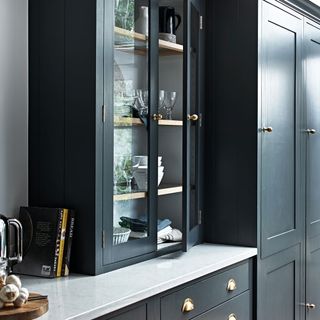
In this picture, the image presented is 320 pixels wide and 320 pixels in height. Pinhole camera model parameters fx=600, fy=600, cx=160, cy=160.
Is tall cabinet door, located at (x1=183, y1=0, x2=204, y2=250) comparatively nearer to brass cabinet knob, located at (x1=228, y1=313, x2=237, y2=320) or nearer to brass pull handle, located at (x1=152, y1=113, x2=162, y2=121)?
brass pull handle, located at (x1=152, y1=113, x2=162, y2=121)

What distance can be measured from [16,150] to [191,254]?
899 mm

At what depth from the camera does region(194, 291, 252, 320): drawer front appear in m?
2.53

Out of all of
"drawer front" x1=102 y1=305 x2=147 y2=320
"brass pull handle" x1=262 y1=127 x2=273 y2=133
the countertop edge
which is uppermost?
"brass pull handle" x1=262 y1=127 x2=273 y2=133

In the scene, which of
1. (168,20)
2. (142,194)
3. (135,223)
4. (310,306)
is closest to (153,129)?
(142,194)

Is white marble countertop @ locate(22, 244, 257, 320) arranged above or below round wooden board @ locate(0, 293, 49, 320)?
below

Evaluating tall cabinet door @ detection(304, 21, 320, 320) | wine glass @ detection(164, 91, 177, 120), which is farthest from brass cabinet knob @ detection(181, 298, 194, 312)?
tall cabinet door @ detection(304, 21, 320, 320)

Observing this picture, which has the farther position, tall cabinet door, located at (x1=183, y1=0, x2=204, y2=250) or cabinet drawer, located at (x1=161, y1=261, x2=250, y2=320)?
tall cabinet door, located at (x1=183, y1=0, x2=204, y2=250)

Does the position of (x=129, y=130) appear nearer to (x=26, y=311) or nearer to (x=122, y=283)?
(x=122, y=283)

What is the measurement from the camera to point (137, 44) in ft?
8.21

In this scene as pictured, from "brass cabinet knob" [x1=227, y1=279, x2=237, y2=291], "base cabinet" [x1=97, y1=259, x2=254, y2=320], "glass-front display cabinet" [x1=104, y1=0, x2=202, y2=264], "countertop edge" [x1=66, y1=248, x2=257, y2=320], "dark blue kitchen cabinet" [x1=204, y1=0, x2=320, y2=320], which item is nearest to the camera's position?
"countertop edge" [x1=66, y1=248, x2=257, y2=320]

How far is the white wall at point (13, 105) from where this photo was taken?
230 cm

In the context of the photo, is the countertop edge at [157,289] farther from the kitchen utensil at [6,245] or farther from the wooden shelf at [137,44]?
the wooden shelf at [137,44]

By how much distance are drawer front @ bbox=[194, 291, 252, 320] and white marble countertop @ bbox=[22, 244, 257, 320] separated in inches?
7.4

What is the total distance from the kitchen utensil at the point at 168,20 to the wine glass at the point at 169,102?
283 mm
